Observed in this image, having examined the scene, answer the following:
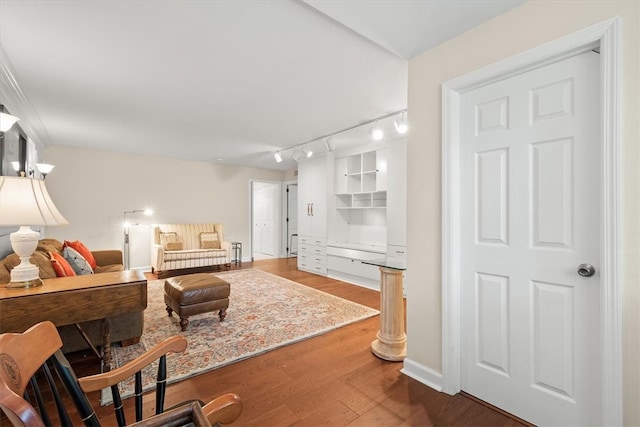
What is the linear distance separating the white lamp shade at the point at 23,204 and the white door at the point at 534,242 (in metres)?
2.55

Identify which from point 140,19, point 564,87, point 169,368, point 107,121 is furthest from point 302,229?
point 564,87

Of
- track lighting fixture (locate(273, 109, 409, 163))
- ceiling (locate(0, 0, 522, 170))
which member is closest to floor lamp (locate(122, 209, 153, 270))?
ceiling (locate(0, 0, 522, 170))

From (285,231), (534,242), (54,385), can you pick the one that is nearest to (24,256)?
(54,385)

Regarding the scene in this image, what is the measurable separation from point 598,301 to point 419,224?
3.24 feet

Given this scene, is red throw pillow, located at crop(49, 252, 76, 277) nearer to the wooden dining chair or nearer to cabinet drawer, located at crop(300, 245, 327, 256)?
the wooden dining chair

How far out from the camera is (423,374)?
204 centimetres

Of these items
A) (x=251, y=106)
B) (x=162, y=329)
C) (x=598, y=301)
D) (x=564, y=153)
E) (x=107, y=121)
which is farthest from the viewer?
(x=107, y=121)

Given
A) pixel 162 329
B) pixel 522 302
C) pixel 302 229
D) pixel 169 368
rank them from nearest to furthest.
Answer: pixel 522 302
pixel 169 368
pixel 162 329
pixel 302 229

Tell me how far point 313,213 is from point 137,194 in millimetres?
3598

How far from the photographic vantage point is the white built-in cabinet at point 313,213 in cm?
554

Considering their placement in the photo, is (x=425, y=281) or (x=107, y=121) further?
(x=107, y=121)

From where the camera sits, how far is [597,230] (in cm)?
141

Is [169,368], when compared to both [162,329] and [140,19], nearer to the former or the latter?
[162,329]

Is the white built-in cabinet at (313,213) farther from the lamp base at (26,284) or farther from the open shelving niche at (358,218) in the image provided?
the lamp base at (26,284)
